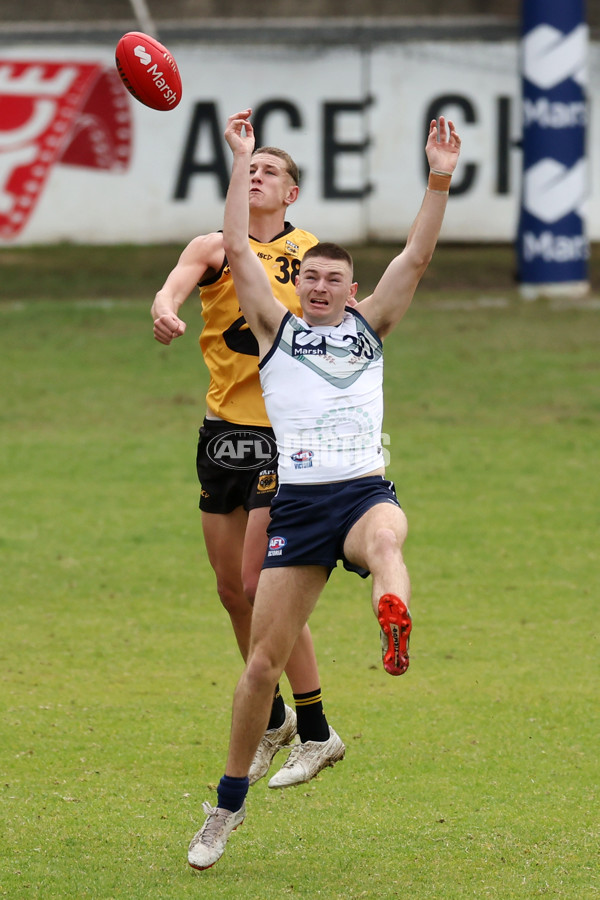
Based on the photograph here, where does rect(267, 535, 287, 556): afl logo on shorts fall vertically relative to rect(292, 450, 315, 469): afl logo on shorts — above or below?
below

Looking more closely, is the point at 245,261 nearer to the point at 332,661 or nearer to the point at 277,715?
the point at 277,715

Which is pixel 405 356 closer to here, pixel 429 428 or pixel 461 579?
pixel 429 428

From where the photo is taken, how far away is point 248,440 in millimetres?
6859

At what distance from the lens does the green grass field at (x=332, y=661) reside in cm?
589

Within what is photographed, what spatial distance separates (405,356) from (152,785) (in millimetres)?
12495

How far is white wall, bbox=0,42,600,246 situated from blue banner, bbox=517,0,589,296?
3.35 m

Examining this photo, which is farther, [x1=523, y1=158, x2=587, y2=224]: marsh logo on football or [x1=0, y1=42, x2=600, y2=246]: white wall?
[x1=0, y1=42, x2=600, y2=246]: white wall

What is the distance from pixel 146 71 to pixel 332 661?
3770 millimetres

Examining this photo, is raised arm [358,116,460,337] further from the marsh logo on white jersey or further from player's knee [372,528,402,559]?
the marsh logo on white jersey

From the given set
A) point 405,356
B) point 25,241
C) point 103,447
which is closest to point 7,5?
point 25,241

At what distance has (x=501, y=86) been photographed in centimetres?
2488

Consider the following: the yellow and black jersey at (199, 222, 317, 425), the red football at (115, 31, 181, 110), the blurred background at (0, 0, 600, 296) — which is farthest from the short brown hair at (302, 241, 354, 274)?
the blurred background at (0, 0, 600, 296)

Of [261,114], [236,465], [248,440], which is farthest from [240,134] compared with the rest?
[261,114]

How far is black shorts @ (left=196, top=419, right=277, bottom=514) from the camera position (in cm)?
678
